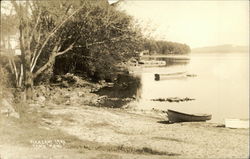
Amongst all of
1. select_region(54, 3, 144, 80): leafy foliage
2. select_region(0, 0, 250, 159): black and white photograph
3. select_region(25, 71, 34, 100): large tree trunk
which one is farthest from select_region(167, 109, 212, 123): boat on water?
select_region(54, 3, 144, 80): leafy foliage

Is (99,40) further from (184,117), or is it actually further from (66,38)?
(184,117)

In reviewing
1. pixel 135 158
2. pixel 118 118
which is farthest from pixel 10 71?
pixel 135 158

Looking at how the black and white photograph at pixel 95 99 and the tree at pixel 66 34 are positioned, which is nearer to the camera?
the black and white photograph at pixel 95 99

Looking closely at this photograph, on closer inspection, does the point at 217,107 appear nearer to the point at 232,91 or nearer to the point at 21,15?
the point at 232,91

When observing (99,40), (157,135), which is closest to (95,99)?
(99,40)

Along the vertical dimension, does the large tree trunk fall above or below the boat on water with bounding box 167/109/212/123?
above

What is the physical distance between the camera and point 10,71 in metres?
21.5

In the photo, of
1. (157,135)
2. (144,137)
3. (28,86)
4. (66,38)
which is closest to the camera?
(144,137)

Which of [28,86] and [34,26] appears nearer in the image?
[34,26]

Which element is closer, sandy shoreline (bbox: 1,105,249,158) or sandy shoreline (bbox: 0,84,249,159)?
sandy shoreline (bbox: 0,84,249,159)

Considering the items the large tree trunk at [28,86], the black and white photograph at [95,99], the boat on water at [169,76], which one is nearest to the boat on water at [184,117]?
the black and white photograph at [95,99]

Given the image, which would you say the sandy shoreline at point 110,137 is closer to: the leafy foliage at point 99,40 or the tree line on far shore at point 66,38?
the tree line on far shore at point 66,38

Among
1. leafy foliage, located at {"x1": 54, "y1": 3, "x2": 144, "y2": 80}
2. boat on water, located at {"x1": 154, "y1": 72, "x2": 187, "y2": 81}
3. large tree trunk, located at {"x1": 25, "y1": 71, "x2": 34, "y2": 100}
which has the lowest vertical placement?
boat on water, located at {"x1": 154, "y1": 72, "x2": 187, "y2": 81}

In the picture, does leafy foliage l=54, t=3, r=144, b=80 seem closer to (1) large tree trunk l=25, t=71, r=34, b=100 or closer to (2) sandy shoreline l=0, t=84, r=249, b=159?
(1) large tree trunk l=25, t=71, r=34, b=100
